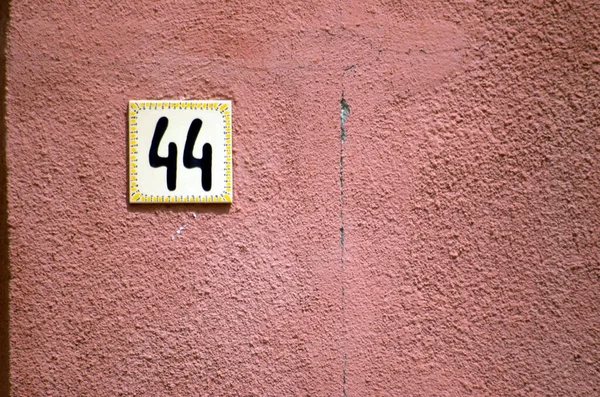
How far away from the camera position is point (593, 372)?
58.1 inches

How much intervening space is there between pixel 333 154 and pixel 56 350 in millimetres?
916

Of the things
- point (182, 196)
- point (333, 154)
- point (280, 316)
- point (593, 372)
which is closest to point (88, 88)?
point (182, 196)

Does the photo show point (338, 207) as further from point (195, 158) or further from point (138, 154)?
point (138, 154)

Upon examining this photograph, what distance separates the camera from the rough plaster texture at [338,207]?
4.72 feet

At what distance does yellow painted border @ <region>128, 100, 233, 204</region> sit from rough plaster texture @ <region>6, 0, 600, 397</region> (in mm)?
26

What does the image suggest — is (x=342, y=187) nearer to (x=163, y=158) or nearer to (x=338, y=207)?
(x=338, y=207)

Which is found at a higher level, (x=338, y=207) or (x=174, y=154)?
(x=174, y=154)

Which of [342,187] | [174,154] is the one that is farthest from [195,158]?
[342,187]

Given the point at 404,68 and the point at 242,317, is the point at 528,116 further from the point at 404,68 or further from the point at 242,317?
the point at 242,317

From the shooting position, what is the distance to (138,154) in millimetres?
1431

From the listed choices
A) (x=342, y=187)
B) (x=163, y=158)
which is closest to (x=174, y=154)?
(x=163, y=158)

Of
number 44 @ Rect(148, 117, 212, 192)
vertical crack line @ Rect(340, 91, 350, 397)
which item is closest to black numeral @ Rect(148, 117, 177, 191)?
number 44 @ Rect(148, 117, 212, 192)

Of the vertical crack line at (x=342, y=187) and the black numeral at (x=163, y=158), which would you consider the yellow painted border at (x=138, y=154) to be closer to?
the black numeral at (x=163, y=158)

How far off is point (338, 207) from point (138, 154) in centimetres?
56
